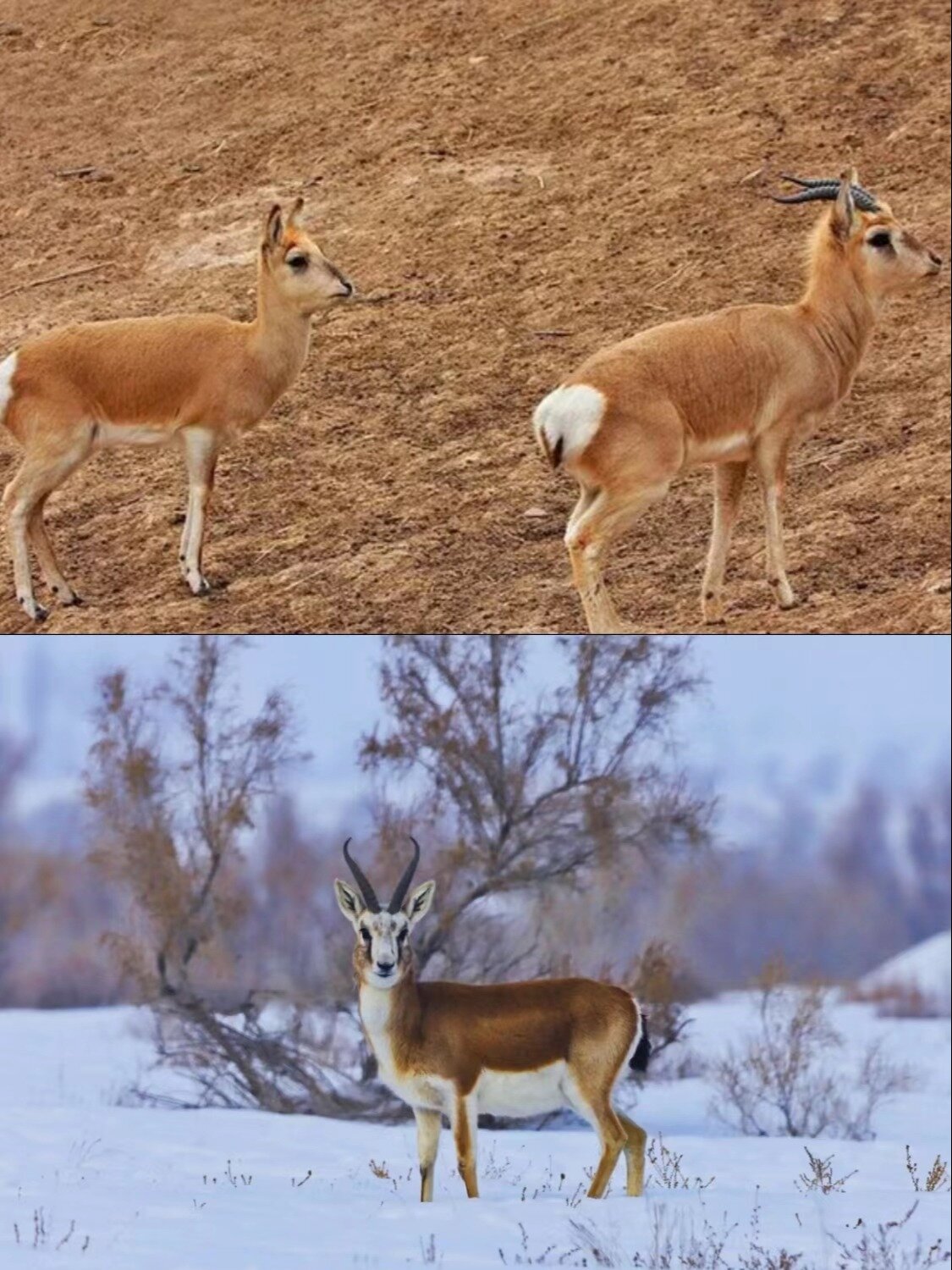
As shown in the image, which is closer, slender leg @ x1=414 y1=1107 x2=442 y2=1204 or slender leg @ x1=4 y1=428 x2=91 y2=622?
slender leg @ x1=414 y1=1107 x2=442 y2=1204

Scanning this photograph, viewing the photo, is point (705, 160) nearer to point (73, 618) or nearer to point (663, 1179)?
point (73, 618)

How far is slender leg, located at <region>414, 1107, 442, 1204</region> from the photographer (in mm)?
8672

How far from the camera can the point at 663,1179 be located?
958 cm

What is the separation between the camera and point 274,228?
10938 mm

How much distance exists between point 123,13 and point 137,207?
3893 millimetres

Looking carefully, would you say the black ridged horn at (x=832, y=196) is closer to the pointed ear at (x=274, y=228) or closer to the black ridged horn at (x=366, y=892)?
the pointed ear at (x=274, y=228)

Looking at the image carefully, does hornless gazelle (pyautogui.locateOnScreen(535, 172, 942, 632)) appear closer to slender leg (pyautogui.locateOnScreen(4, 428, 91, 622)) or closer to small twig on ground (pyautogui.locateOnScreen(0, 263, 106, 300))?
slender leg (pyautogui.locateOnScreen(4, 428, 91, 622))

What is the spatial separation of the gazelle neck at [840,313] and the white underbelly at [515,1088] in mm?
3381

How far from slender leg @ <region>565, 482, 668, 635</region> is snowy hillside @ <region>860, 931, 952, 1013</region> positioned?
32.5 ft

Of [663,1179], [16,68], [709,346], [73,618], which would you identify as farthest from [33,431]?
[16,68]

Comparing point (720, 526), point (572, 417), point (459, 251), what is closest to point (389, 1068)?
point (572, 417)

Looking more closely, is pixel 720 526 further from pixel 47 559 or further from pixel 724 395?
pixel 47 559

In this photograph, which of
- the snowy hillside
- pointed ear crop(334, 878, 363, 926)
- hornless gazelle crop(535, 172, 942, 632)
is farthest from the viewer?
the snowy hillside

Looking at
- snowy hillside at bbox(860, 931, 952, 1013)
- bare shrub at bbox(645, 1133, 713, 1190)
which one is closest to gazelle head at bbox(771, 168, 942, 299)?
bare shrub at bbox(645, 1133, 713, 1190)
